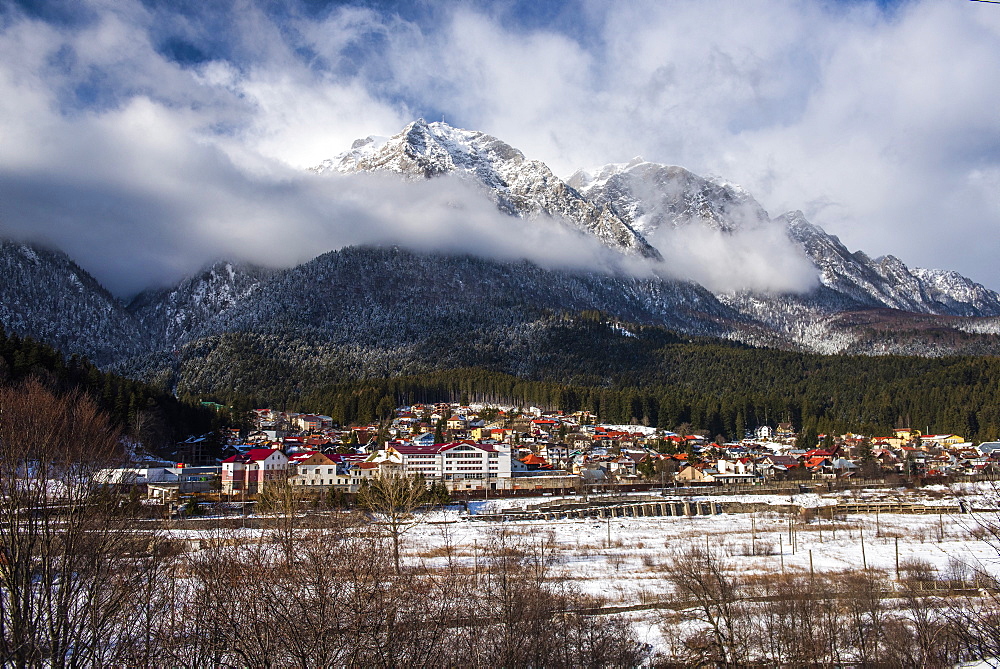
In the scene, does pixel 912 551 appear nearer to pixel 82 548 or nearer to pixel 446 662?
pixel 446 662

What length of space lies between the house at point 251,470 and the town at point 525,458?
14 centimetres

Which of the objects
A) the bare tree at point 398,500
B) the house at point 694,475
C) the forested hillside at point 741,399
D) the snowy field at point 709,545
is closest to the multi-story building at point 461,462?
the bare tree at point 398,500

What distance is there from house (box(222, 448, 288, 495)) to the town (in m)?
0.14

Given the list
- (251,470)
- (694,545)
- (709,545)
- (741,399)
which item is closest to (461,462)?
(251,470)

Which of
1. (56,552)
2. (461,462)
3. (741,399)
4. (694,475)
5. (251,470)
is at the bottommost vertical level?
(694,475)

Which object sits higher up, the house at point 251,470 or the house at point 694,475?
the house at point 251,470

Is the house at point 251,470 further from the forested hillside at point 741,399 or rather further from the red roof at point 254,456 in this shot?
the forested hillside at point 741,399

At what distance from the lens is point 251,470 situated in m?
86.8

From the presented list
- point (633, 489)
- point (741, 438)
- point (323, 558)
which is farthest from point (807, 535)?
point (741, 438)

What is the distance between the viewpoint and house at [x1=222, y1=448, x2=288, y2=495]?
83062mm

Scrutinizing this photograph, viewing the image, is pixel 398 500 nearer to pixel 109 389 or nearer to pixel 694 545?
pixel 694 545

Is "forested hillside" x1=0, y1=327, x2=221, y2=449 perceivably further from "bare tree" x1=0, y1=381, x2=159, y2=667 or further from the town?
"bare tree" x1=0, y1=381, x2=159, y2=667

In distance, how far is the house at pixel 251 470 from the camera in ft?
273

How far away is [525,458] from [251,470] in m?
40.0
